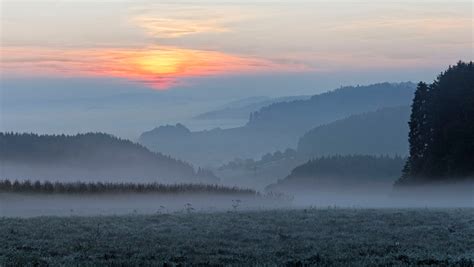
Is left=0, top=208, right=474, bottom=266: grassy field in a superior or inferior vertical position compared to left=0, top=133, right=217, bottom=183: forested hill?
inferior

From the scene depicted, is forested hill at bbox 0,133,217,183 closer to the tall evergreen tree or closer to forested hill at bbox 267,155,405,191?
forested hill at bbox 267,155,405,191

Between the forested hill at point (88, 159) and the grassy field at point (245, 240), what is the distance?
273 ft

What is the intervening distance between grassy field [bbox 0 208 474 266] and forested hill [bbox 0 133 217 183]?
83327 millimetres

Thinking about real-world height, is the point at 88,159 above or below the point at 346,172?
above

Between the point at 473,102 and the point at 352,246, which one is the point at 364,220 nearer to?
the point at 352,246

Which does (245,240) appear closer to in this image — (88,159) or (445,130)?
(445,130)

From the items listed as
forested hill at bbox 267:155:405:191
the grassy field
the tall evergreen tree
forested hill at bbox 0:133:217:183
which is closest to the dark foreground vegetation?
the grassy field

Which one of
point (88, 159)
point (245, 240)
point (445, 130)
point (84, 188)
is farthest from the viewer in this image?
point (88, 159)

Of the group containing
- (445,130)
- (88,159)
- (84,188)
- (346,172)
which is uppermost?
(445,130)

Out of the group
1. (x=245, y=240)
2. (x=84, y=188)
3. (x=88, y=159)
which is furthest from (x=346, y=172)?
(x=245, y=240)

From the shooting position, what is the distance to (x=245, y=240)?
2122 cm

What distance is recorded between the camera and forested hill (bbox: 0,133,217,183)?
12611cm

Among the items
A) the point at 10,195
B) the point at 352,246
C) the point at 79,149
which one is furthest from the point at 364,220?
the point at 79,149

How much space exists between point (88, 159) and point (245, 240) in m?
125
